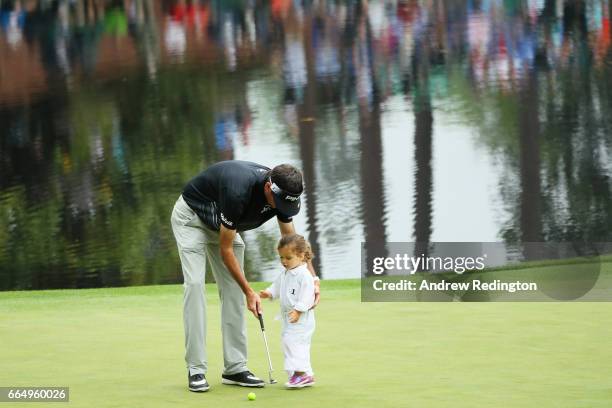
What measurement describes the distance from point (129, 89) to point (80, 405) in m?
10.0

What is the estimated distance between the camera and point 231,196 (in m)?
5.38

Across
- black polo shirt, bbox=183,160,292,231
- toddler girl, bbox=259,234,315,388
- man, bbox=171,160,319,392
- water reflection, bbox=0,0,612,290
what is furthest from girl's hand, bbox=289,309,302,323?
water reflection, bbox=0,0,612,290

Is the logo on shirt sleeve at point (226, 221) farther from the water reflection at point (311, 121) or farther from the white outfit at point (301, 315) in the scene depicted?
the water reflection at point (311, 121)

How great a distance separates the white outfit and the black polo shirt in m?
0.29

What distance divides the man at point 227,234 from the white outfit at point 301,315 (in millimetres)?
76

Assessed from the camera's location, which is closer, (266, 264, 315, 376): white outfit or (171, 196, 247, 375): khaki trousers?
(266, 264, 315, 376): white outfit

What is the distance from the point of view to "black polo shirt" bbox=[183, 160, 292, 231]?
5.40m

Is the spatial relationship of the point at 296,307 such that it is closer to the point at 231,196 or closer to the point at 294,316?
the point at 294,316

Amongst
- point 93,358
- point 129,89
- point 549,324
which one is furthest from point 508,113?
point 93,358

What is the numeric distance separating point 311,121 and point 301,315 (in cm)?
887

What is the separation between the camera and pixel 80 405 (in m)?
5.13

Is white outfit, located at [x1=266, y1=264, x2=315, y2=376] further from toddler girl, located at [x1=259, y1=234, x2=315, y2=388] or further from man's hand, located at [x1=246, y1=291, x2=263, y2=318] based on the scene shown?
man's hand, located at [x1=246, y1=291, x2=263, y2=318]

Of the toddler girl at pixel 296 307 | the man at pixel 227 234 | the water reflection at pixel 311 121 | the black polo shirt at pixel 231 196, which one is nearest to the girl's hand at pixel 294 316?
the toddler girl at pixel 296 307

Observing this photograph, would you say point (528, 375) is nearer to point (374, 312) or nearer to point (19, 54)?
point (374, 312)
